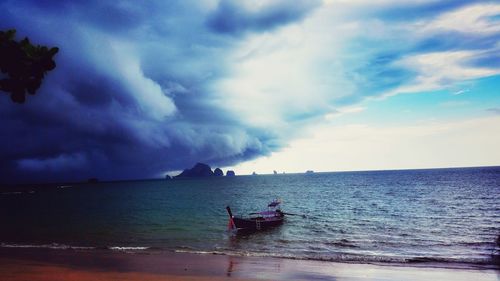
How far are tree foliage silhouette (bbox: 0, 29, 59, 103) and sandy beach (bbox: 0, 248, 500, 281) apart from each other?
11752 millimetres

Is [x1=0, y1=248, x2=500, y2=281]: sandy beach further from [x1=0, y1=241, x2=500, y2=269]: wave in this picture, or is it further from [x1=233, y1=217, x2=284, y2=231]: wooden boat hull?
[x1=233, y1=217, x2=284, y2=231]: wooden boat hull

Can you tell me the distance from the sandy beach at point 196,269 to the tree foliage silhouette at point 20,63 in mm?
11752

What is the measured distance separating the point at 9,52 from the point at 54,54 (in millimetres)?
1046

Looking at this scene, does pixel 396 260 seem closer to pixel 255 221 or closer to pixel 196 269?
pixel 196 269

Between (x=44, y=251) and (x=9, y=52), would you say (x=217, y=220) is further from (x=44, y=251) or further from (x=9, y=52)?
(x=9, y=52)

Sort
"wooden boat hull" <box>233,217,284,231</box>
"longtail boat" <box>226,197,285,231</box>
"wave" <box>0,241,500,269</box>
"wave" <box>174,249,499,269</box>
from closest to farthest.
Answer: "wave" <box>174,249,499,269</box> < "wave" <box>0,241,500,269</box> < "longtail boat" <box>226,197,285,231</box> < "wooden boat hull" <box>233,217,284,231</box>

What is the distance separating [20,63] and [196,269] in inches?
576

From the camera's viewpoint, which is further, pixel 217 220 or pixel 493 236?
pixel 217 220

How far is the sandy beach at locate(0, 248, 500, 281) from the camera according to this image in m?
17.2

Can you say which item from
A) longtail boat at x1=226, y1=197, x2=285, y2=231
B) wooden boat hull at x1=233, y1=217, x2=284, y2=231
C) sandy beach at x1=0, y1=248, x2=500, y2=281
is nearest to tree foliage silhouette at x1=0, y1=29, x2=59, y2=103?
sandy beach at x1=0, y1=248, x2=500, y2=281

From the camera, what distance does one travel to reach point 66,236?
1388 inches

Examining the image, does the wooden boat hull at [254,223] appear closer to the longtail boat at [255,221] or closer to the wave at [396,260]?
the longtail boat at [255,221]

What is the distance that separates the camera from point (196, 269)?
1895 centimetres

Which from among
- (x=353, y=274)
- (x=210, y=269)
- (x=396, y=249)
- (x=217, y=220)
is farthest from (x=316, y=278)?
(x=217, y=220)
